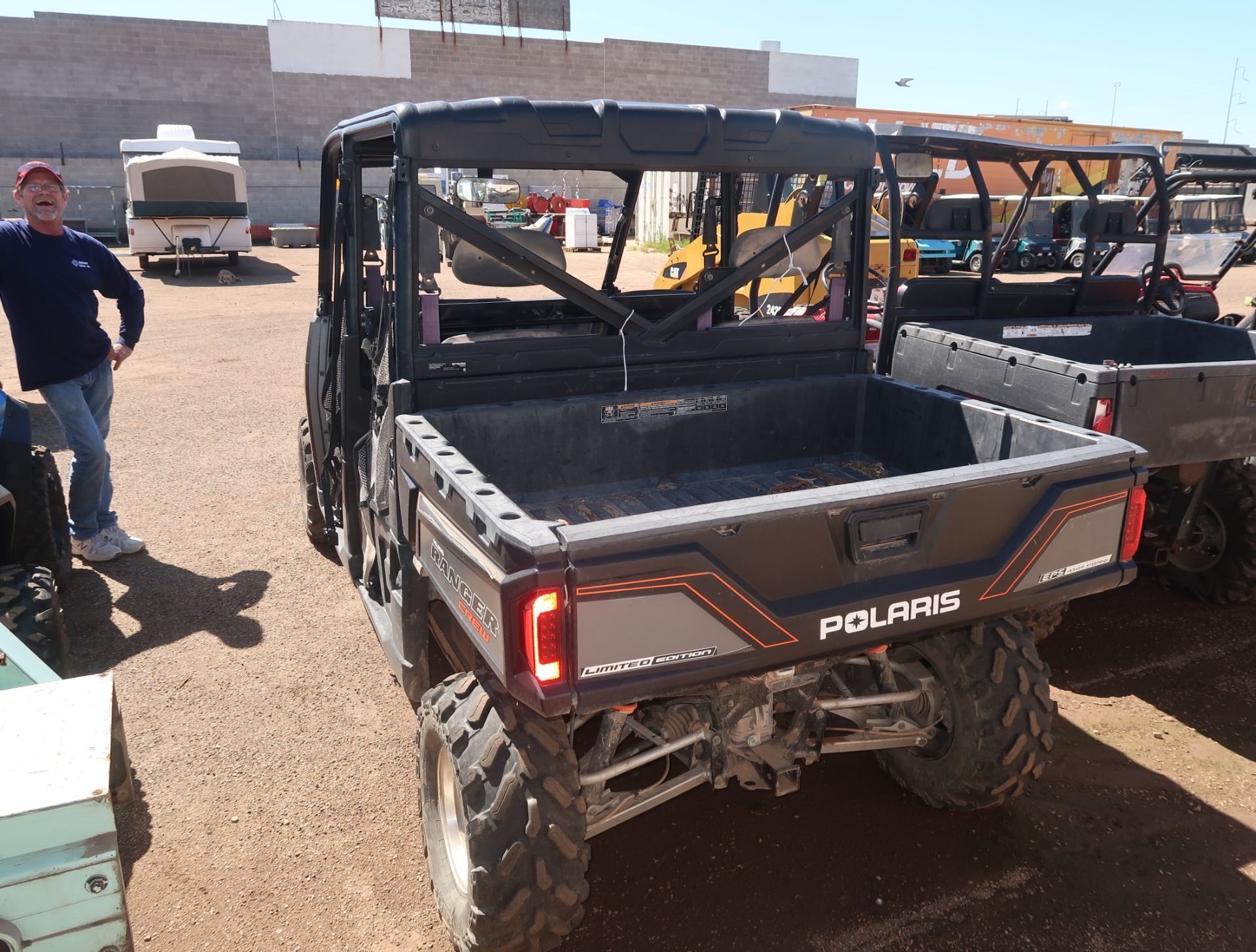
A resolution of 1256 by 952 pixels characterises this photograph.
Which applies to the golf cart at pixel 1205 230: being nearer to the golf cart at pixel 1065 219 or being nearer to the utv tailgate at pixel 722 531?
the golf cart at pixel 1065 219

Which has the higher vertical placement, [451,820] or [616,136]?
[616,136]

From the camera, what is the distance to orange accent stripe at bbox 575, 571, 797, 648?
2.14m

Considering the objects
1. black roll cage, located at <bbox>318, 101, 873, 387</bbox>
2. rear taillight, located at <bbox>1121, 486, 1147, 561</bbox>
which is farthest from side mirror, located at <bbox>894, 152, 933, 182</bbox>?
rear taillight, located at <bbox>1121, 486, 1147, 561</bbox>

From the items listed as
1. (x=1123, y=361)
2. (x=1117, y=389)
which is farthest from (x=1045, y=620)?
(x=1123, y=361)

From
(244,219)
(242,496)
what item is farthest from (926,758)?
(244,219)

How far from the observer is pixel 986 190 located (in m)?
5.17

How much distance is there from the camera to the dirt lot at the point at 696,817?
295 centimetres

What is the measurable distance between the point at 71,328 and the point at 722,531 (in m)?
4.37

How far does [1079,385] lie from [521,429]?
245cm

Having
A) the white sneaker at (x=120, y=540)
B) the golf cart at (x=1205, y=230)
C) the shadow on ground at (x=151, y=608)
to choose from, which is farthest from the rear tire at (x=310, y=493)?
the golf cart at (x=1205, y=230)

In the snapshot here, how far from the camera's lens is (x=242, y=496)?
21.9ft

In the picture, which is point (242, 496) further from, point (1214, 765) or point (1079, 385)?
point (1214, 765)

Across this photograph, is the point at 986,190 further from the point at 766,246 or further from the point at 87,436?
the point at 87,436

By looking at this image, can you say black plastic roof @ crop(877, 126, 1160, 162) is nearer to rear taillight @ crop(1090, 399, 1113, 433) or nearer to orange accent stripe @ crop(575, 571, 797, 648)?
rear taillight @ crop(1090, 399, 1113, 433)
